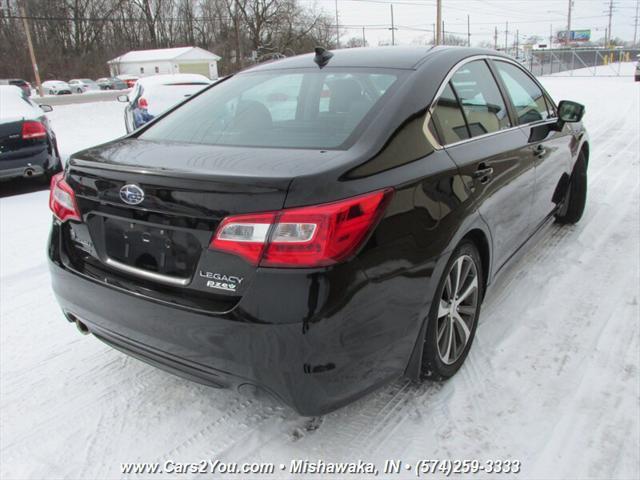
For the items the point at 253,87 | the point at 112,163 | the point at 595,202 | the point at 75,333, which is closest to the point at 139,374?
the point at 75,333

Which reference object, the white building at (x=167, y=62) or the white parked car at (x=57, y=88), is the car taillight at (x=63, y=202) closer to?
the white parked car at (x=57, y=88)

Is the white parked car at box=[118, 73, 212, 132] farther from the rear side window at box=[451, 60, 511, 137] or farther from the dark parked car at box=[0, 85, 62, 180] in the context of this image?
the rear side window at box=[451, 60, 511, 137]

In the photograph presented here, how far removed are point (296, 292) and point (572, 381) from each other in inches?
65.5

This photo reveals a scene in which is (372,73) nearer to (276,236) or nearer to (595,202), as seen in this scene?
(276,236)

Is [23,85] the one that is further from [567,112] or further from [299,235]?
[299,235]

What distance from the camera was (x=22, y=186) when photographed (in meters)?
7.78

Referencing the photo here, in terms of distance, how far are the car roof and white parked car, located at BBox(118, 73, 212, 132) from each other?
8101 millimetres

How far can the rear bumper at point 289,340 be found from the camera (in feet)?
5.96

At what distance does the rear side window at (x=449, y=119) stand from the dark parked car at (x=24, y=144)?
20.1 feet

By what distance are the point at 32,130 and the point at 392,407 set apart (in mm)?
6456

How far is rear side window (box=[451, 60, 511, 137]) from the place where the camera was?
9.11 feet

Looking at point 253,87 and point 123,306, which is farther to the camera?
point 253,87

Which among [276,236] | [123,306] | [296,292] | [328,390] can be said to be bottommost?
[328,390]

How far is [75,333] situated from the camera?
321cm
